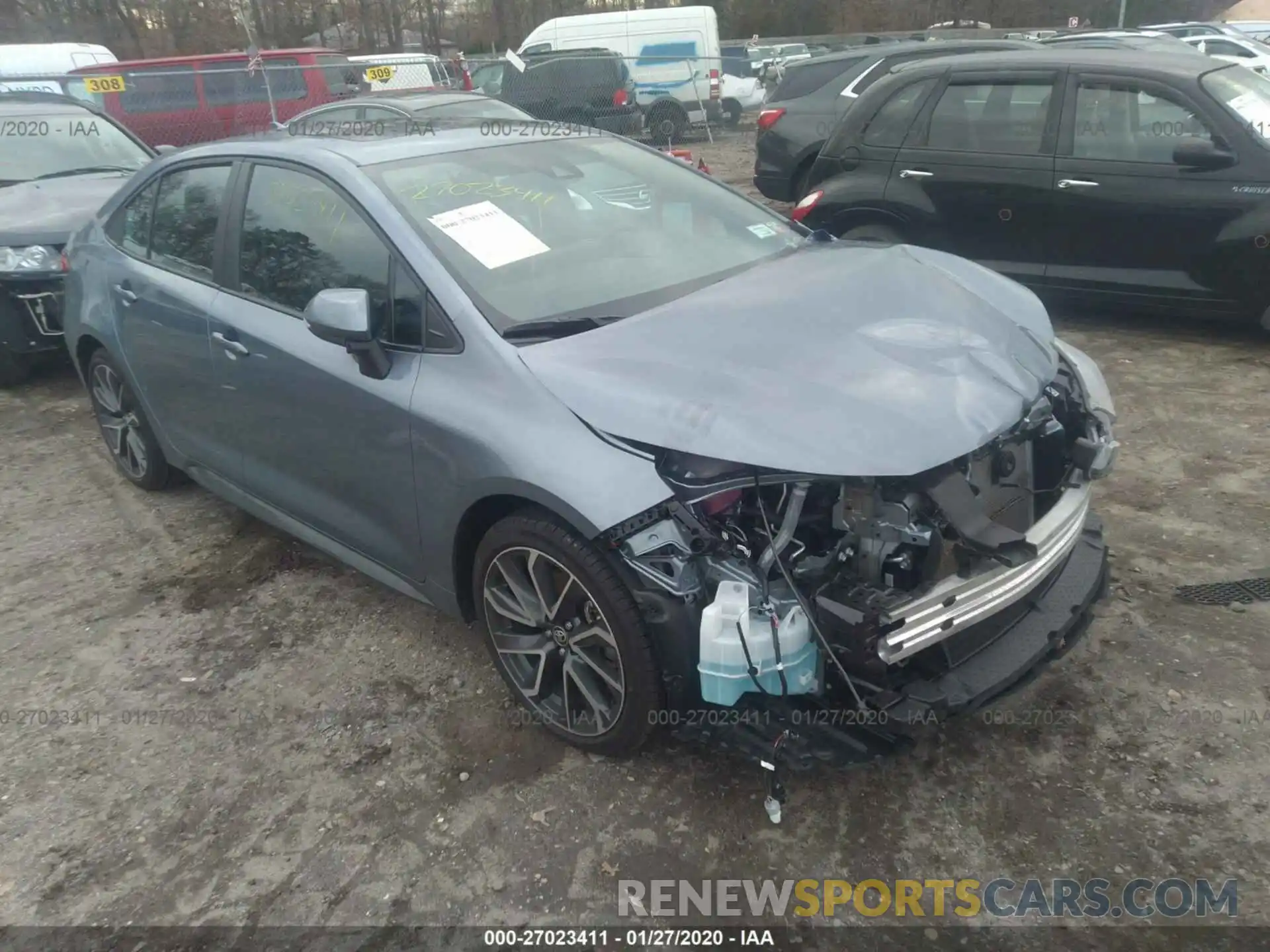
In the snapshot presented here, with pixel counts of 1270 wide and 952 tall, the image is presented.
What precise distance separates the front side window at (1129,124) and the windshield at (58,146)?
6850 mm

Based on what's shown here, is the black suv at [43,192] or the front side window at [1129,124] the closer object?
the front side window at [1129,124]

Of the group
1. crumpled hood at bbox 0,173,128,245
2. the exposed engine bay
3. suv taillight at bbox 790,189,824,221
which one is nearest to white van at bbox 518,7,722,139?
suv taillight at bbox 790,189,824,221

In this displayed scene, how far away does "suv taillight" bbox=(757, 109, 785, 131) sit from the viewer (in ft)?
29.7

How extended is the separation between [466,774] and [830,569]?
1.29 metres

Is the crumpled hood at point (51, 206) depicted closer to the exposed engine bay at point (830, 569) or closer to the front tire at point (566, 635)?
the front tire at point (566, 635)

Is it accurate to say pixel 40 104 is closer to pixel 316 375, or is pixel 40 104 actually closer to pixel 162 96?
pixel 316 375

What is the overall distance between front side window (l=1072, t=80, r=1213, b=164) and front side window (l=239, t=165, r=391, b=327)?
4711 mm

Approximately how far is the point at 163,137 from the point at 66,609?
41.4 feet

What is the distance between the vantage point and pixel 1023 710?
285cm

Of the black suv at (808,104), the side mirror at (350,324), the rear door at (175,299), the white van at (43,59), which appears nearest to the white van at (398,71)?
the white van at (43,59)

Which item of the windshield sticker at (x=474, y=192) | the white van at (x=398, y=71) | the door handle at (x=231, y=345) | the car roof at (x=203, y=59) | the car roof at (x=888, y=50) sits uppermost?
the car roof at (x=203, y=59)

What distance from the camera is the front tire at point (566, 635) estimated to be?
2.43 meters

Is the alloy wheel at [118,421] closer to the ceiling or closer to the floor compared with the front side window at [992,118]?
closer to the floor

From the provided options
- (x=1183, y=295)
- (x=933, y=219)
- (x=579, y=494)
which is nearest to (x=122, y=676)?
(x=579, y=494)
